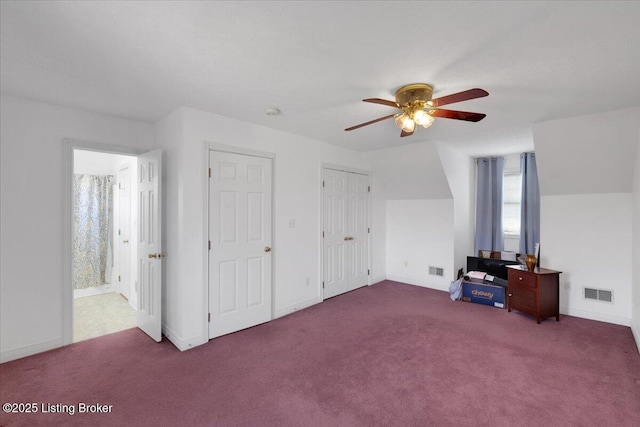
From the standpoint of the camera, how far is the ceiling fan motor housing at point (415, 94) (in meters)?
2.26

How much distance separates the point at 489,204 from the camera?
5.14 metres

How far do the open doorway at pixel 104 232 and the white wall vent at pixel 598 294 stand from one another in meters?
6.02

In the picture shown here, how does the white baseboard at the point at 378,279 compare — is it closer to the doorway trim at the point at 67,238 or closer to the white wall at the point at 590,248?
the white wall at the point at 590,248

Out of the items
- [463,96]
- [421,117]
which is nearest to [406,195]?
[421,117]

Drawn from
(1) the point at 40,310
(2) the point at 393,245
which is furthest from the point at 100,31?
(2) the point at 393,245

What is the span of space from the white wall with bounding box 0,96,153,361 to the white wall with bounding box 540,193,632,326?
578 centimetres

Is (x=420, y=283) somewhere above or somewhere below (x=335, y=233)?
below

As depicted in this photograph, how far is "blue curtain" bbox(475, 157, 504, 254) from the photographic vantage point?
506 cm

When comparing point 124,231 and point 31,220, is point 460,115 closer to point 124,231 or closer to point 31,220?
point 31,220

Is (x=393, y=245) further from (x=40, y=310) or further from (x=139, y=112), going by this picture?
(x=40, y=310)

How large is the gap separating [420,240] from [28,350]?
17.3ft

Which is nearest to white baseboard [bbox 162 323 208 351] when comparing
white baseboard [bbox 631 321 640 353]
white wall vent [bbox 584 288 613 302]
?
white baseboard [bbox 631 321 640 353]

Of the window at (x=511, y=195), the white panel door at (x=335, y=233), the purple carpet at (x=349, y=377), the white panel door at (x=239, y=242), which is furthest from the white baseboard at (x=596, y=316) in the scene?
the white panel door at (x=239, y=242)

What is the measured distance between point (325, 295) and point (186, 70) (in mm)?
3378
